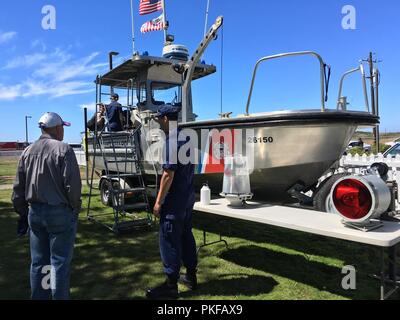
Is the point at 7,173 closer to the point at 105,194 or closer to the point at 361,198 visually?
the point at 105,194

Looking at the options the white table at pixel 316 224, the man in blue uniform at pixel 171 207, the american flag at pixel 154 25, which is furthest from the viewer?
the american flag at pixel 154 25

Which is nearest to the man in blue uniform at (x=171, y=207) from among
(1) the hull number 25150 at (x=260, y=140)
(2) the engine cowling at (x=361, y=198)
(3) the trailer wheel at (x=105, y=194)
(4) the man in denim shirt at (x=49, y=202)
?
(4) the man in denim shirt at (x=49, y=202)

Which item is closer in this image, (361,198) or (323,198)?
(361,198)

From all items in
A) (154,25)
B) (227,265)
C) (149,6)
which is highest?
(149,6)

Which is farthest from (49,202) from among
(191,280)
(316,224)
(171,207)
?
(316,224)

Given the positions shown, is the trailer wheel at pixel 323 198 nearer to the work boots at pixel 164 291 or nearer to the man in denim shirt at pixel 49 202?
the work boots at pixel 164 291

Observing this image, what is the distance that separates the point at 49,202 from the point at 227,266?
7.64 feet

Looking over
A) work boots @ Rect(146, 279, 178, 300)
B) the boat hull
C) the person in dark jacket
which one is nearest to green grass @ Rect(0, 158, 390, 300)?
work boots @ Rect(146, 279, 178, 300)

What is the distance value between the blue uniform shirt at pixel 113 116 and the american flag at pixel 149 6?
2279 mm

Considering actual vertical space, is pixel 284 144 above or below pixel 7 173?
above

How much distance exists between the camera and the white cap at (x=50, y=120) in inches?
121

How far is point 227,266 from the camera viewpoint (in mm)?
4449
